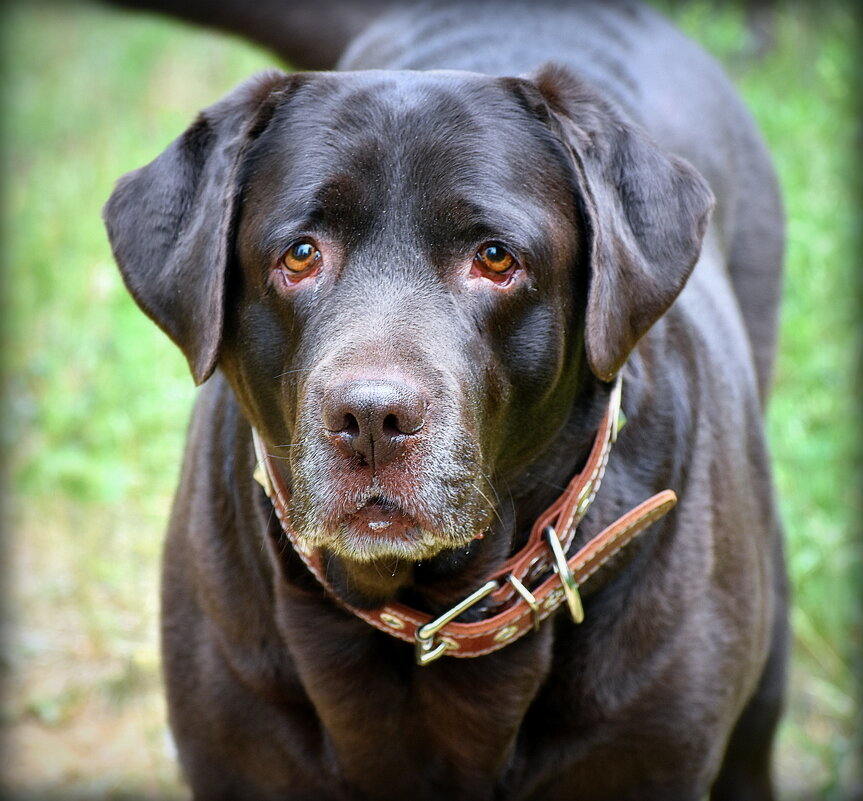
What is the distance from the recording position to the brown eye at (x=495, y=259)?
8.43 feet

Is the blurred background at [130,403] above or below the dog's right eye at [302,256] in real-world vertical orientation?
below

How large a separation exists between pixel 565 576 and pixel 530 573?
114mm

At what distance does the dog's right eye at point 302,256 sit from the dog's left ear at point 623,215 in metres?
0.54

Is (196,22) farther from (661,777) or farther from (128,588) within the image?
(661,777)

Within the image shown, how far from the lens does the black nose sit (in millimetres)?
2271

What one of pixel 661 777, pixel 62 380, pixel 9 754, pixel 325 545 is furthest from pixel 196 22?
pixel 661 777

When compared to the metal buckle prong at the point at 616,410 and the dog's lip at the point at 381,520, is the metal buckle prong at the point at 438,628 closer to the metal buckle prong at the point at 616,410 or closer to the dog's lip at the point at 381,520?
the dog's lip at the point at 381,520

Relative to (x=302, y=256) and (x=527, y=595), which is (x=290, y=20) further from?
(x=527, y=595)

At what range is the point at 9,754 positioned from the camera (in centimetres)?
424

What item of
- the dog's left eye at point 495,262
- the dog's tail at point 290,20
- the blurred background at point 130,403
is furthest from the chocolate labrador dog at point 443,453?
the dog's tail at point 290,20

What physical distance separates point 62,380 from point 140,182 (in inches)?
126

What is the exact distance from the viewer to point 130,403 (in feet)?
18.4

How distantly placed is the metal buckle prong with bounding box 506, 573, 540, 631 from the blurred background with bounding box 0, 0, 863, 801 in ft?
5.46

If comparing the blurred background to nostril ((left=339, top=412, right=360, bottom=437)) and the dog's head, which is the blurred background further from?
nostril ((left=339, top=412, right=360, bottom=437))
